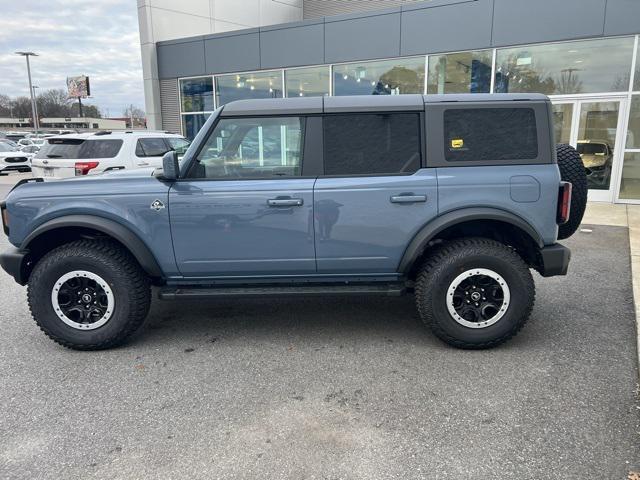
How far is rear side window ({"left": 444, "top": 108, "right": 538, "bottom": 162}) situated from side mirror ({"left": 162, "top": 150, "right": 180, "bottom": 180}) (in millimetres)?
2053

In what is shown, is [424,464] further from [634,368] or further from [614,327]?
[614,327]

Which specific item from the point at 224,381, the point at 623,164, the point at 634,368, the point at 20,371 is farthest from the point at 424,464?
the point at 623,164

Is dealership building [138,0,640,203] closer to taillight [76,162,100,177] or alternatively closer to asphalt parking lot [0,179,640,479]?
taillight [76,162,100,177]

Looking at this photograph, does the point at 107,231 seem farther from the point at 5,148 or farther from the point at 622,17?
the point at 5,148

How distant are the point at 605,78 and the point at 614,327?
8118 mm

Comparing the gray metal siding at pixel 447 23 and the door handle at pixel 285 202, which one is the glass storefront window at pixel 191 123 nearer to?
the gray metal siding at pixel 447 23

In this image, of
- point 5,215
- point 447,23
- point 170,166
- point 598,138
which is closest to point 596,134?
point 598,138

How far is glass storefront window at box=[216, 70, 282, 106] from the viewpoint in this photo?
48.0ft

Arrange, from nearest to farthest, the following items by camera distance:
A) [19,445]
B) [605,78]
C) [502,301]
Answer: [19,445]
[502,301]
[605,78]

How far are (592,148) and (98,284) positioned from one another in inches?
415

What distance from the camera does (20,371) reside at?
3.60m

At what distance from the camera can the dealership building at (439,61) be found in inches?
404

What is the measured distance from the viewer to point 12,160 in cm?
2047

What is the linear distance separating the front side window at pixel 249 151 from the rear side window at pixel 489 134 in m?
1.17
